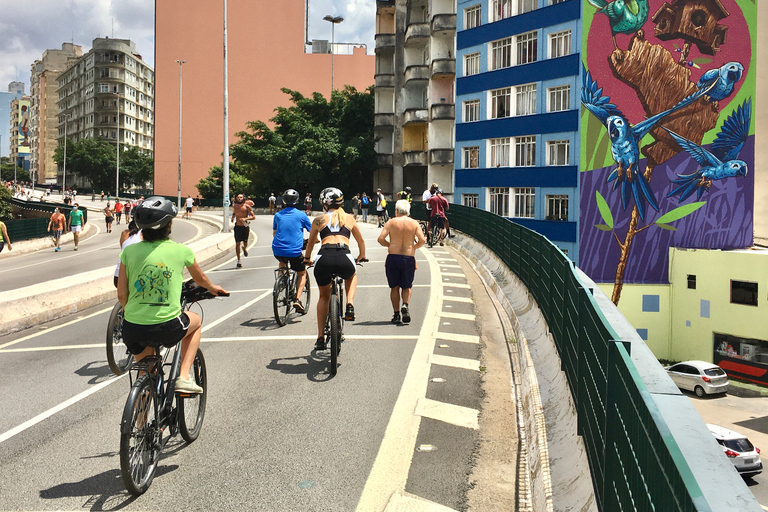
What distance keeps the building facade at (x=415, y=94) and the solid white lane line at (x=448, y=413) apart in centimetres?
4884

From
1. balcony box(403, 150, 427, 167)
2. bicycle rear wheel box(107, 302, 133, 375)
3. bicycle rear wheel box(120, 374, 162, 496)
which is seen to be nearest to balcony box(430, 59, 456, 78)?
balcony box(403, 150, 427, 167)

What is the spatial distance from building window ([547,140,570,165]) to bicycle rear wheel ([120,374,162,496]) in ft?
132

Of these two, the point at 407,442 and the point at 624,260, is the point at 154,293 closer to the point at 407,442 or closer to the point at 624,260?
the point at 407,442

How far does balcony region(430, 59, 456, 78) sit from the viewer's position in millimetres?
54719

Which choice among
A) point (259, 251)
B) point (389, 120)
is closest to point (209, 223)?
point (389, 120)

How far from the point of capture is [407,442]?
6.22 meters

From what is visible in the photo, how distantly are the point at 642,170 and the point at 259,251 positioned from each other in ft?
82.5

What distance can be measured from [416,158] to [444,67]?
302 inches

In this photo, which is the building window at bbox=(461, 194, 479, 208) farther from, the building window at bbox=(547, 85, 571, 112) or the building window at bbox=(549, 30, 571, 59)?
the building window at bbox=(549, 30, 571, 59)

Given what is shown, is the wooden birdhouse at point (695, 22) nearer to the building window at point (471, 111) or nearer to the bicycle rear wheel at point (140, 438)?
the building window at point (471, 111)

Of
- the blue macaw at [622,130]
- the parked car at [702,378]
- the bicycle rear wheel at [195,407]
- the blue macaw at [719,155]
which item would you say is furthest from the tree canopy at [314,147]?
the bicycle rear wheel at [195,407]

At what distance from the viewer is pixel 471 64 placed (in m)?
50.2

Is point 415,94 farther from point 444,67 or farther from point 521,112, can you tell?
point 521,112

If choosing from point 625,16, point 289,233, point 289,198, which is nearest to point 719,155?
point 625,16
